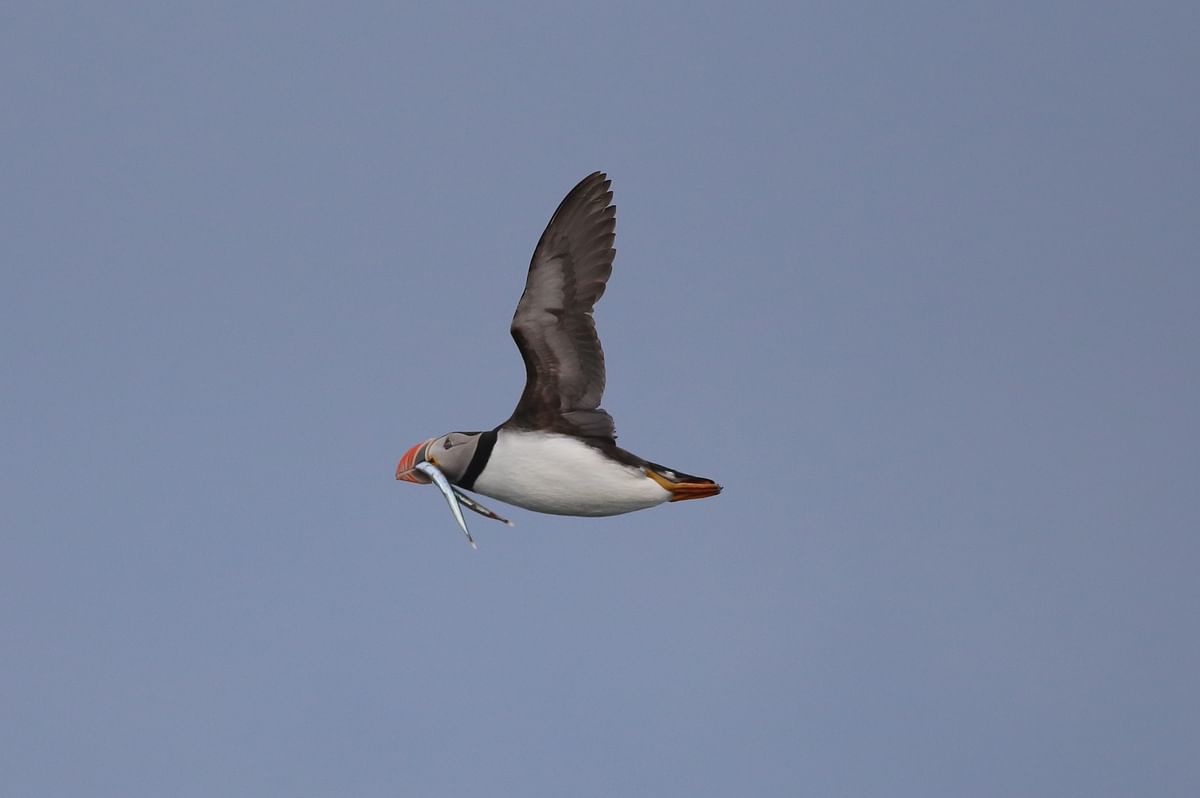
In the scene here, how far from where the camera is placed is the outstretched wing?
61.3 ft

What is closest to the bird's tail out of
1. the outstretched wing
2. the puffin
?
the puffin

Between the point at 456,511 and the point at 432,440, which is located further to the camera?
the point at 432,440

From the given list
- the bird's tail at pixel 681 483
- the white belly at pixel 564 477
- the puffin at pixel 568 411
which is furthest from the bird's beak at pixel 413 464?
the bird's tail at pixel 681 483

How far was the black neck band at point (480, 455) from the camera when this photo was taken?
19.0 meters

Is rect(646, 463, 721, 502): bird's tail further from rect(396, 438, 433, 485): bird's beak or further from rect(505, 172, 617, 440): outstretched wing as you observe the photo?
rect(396, 438, 433, 485): bird's beak

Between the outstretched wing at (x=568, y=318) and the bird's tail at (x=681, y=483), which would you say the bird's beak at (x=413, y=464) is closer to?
the outstretched wing at (x=568, y=318)

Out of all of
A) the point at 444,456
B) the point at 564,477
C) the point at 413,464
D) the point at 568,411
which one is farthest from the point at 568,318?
the point at 413,464

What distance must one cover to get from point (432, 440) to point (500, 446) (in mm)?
1028

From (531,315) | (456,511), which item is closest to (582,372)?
(531,315)

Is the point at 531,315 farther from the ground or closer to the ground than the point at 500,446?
farther from the ground

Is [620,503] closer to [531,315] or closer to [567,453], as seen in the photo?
[567,453]

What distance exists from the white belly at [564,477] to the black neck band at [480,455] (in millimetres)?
65

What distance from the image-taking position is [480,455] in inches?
749

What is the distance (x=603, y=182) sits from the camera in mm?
18719
